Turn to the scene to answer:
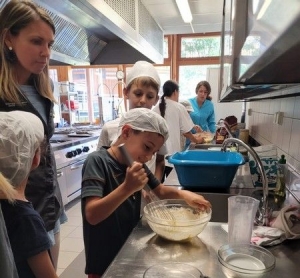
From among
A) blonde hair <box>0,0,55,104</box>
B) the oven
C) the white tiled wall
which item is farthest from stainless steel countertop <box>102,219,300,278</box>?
the oven

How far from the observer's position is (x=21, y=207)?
2.52ft

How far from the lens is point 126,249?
790 mm

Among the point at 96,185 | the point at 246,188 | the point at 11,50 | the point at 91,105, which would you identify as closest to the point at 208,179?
the point at 246,188

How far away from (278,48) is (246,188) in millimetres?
1215

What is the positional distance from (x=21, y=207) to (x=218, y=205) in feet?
2.74

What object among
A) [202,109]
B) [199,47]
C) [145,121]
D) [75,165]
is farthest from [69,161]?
[199,47]

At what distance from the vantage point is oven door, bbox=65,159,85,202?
111 inches

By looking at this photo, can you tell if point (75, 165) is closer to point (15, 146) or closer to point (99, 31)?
point (99, 31)

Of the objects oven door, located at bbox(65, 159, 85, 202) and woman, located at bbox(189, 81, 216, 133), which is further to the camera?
woman, located at bbox(189, 81, 216, 133)

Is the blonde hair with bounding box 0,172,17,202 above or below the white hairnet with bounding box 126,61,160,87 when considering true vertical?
below

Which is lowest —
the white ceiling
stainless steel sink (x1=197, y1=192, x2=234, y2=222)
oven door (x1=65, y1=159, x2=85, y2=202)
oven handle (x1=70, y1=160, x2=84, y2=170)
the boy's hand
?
oven door (x1=65, y1=159, x2=85, y2=202)

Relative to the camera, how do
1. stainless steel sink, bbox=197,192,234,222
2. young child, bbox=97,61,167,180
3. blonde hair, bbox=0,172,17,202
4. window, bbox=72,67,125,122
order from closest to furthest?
blonde hair, bbox=0,172,17,202, stainless steel sink, bbox=197,192,234,222, young child, bbox=97,61,167,180, window, bbox=72,67,125,122

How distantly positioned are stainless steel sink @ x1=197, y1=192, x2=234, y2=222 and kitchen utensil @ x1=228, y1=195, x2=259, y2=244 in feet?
0.78

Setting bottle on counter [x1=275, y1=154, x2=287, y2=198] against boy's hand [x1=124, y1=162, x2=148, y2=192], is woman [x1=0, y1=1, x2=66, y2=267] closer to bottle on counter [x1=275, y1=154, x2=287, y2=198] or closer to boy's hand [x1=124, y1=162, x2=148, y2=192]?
boy's hand [x1=124, y1=162, x2=148, y2=192]
